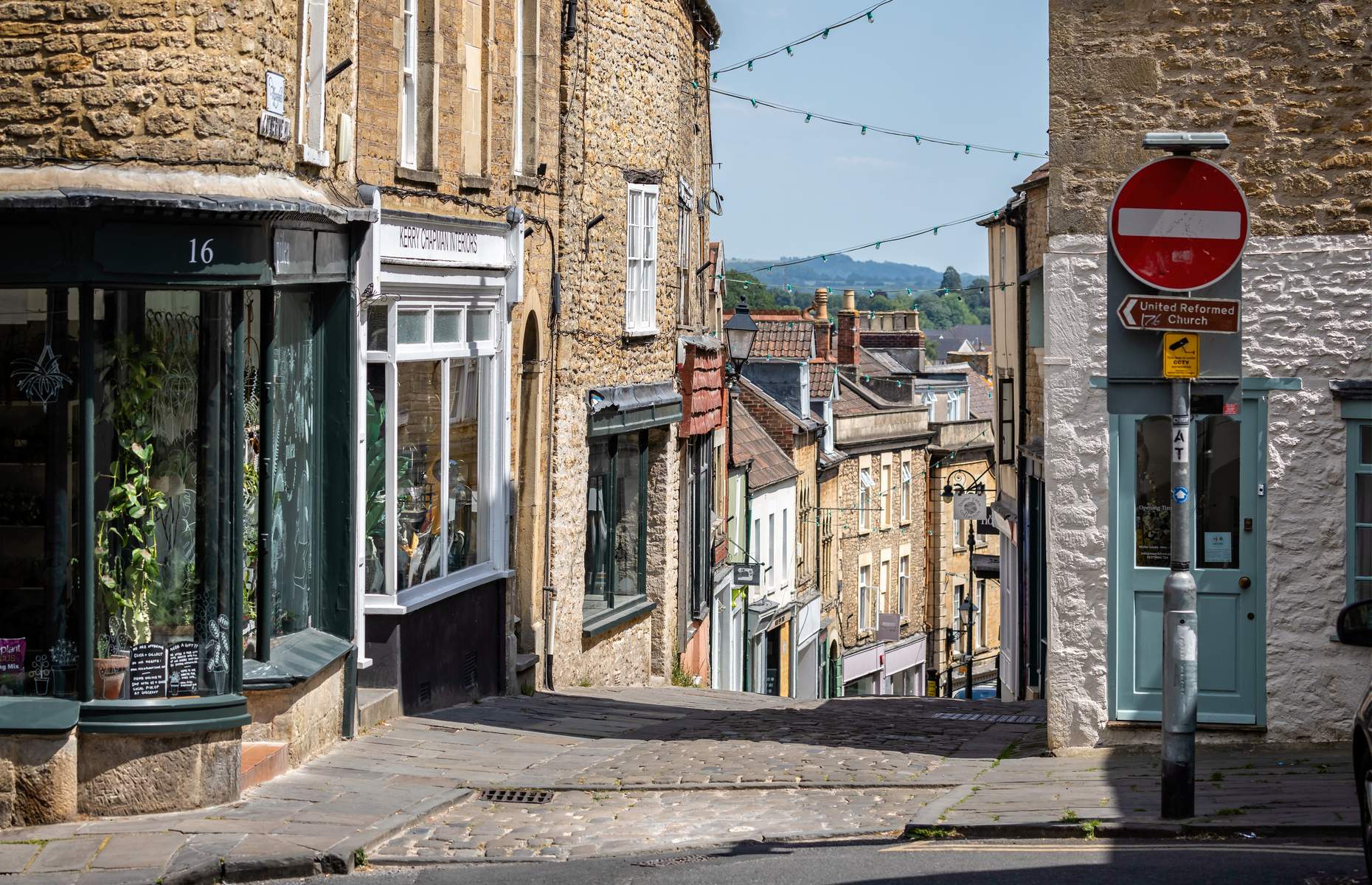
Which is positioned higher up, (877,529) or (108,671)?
(108,671)

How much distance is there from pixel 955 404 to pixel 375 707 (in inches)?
2016

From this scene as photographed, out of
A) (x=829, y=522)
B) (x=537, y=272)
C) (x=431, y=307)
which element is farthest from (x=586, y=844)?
(x=829, y=522)

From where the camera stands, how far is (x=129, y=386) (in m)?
9.67

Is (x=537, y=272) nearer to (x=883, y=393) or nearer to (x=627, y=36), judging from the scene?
(x=627, y=36)

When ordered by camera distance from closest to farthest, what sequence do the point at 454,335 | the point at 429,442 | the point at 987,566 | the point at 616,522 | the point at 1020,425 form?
the point at 429,442 → the point at 454,335 → the point at 616,522 → the point at 1020,425 → the point at 987,566

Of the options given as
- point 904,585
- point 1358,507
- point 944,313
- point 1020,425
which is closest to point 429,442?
point 1358,507

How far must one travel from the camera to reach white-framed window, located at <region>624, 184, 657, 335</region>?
20.1 m

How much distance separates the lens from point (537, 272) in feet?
53.6

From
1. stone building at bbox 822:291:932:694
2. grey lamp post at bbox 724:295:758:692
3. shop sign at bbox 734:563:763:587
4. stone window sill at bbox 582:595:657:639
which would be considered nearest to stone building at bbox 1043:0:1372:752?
stone window sill at bbox 582:595:657:639

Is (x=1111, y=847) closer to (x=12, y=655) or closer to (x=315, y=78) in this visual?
(x=12, y=655)

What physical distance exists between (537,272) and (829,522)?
1152 inches

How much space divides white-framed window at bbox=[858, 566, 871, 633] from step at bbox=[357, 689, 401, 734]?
34575 millimetres

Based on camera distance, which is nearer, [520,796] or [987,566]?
[520,796]

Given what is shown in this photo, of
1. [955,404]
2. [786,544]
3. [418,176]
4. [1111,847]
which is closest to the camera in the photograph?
[1111,847]
